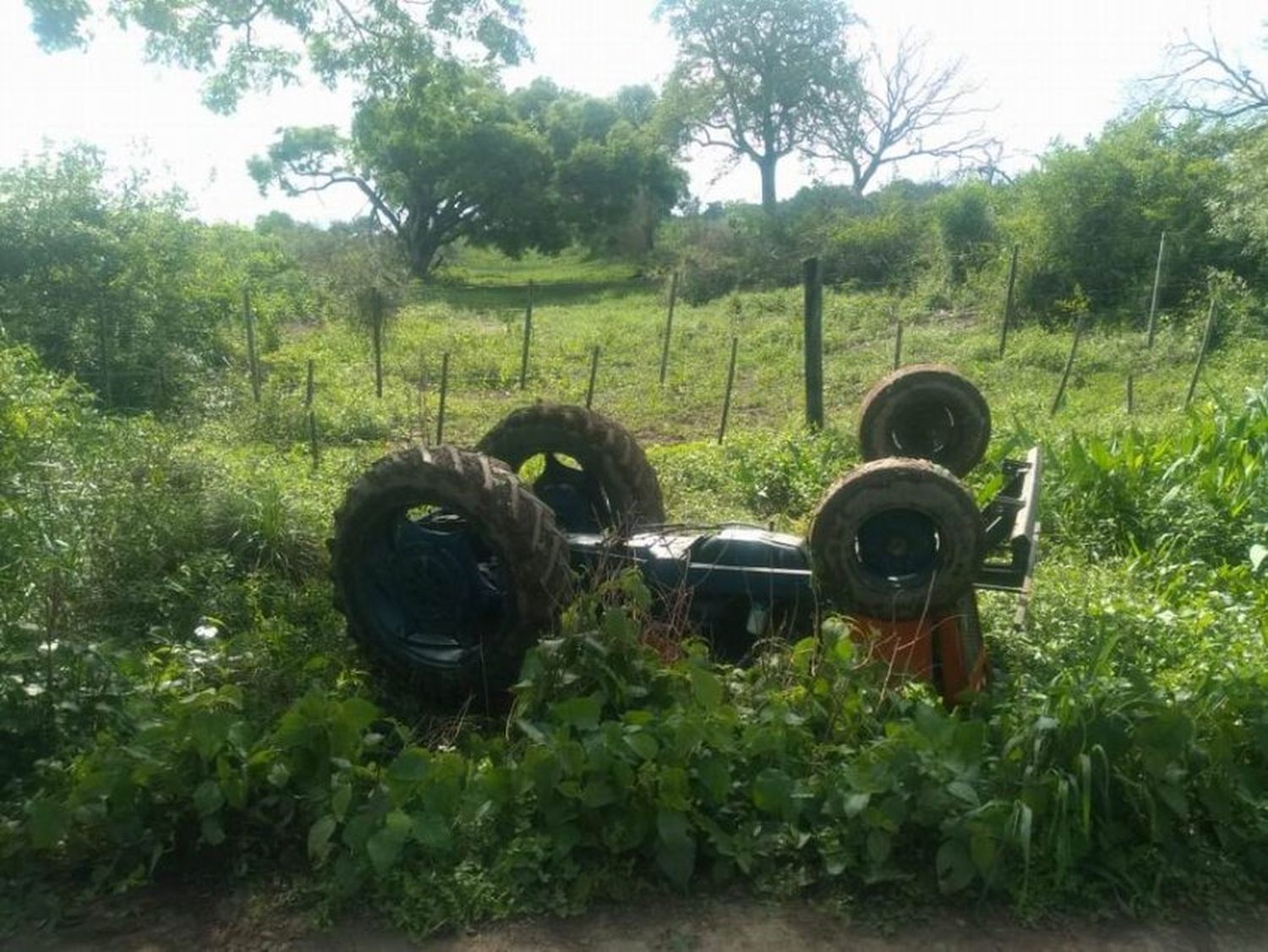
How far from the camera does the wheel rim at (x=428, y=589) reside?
5160 millimetres

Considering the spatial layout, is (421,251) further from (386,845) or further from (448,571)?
(386,845)

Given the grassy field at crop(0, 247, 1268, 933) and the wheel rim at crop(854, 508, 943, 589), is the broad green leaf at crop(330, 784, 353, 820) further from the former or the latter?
the wheel rim at crop(854, 508, 943, 589)

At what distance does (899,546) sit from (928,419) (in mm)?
2877

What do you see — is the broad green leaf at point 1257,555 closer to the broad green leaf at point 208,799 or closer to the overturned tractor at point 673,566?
the overturned tractor at point 673,566

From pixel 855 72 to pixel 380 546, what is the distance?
40.7 m

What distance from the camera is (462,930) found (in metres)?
3.51

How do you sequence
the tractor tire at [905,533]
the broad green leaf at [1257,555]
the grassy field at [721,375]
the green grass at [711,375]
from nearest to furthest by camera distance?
the tractor tire at [905,533] < the broad green leaf at [1257,555] < the grassy field at [721,375] < the green grass at [711,375]

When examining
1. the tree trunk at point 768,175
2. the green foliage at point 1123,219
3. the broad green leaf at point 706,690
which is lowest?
the broad green leaf at point 706,690

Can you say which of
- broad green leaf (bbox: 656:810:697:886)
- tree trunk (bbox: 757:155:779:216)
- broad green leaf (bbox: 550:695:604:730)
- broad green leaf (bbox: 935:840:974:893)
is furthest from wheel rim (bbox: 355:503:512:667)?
tree trunk (bbox: 757:155:779:216)

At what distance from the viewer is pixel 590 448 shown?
6.24 m

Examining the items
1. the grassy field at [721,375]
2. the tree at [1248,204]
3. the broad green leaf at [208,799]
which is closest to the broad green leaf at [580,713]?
the broad green leaf at [208,799]

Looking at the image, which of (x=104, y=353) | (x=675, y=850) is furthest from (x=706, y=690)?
(x=104, y=353)

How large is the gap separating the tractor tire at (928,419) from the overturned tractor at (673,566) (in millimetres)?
1666

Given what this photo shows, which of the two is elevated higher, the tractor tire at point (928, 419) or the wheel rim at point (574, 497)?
the tractor tire at point (928, 419)
